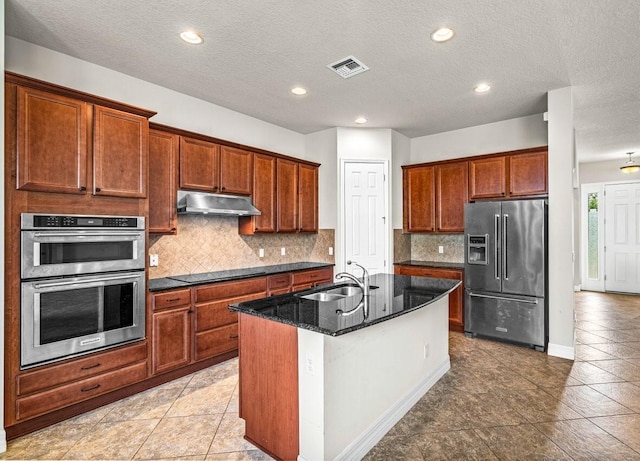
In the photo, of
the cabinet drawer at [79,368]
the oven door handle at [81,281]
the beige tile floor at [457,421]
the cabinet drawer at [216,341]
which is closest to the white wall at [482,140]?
the beige tile floor at [457,421]

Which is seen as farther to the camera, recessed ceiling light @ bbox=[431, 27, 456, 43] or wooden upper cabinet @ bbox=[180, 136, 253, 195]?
wooden upper cabinet @ bbox=[180, 136, 253, 195]

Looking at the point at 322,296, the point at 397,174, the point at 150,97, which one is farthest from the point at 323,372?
the point at 397,174

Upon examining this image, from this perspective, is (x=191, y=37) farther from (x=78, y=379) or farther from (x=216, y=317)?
(x=78, y=379)

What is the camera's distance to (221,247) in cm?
432

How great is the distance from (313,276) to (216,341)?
164cm

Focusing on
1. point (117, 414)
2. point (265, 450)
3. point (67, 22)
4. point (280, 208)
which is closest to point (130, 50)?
point (67, 22)

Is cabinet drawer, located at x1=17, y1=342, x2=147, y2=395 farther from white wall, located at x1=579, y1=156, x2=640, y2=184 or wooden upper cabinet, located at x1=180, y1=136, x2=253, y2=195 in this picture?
white wall, located at x1=579, y1=156, x2=640, y2=184

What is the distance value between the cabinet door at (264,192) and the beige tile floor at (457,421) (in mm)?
1774

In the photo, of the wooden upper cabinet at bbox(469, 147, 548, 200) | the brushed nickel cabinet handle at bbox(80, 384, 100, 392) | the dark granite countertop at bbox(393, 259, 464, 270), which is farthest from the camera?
the dark granite countertop at bbox(393, 259, 464, 270)

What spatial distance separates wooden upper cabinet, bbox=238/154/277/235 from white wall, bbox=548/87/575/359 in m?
3.34

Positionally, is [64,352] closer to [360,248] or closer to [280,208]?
[280,208]

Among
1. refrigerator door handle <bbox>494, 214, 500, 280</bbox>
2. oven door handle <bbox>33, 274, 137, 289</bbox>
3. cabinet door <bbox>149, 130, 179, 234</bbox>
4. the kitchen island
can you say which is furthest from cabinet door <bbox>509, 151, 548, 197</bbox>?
oven door handle <bbox>33, 274, 137, 289</bbox>

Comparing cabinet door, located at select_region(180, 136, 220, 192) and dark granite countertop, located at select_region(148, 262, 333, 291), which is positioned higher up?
cabinet door, located at select_region(180, 136, 220, 192)

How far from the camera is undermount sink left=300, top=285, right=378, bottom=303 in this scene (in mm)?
2834
